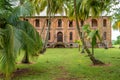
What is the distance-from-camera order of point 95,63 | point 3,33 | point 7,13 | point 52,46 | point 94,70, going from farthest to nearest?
point 52,46 → point 95,63 → point 94,70 → point 7,13 → point 3,33

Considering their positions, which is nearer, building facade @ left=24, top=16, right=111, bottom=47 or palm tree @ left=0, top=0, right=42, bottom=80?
palm tree @ left=0, top=0, right=42, bottom=80

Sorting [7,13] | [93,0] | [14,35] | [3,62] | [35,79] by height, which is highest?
[93,0]

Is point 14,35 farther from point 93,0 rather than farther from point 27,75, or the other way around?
point 93,0

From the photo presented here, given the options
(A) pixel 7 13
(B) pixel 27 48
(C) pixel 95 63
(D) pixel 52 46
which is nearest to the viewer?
(B) pixel 27 48

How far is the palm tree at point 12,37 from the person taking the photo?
372 inches

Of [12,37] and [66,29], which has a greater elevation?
[66,29]

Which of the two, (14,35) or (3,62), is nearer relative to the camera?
(3,62)

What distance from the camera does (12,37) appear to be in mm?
10438

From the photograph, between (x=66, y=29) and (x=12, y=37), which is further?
(x=66, y=29)

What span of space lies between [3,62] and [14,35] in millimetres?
1691

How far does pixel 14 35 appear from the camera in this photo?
10727 mm

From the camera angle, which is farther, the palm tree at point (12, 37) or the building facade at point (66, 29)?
the building facade at point (66, 29)

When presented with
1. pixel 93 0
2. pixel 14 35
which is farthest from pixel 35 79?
pixel 93 0

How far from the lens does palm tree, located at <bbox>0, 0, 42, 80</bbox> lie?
9442 millimetres
